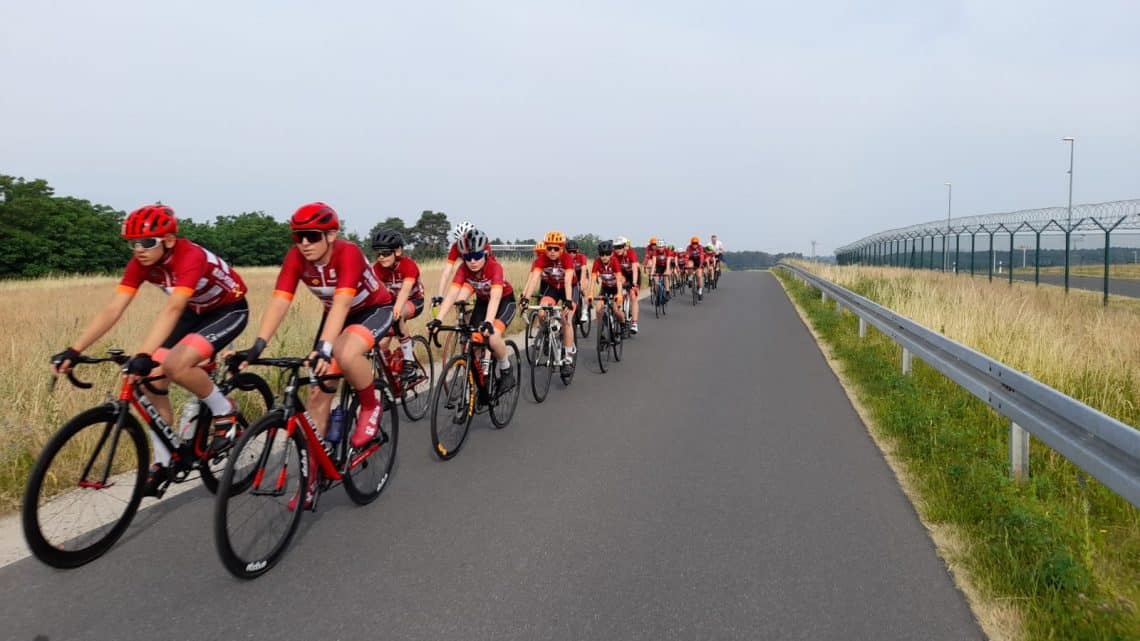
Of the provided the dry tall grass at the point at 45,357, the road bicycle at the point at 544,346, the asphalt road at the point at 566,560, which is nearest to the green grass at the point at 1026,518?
the asphalt road at the point at 566,560

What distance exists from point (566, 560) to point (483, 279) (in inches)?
159

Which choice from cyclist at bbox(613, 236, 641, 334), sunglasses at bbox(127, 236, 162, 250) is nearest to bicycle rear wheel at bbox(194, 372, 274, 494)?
sunglasses at bbox(127, 236, 162, 250)

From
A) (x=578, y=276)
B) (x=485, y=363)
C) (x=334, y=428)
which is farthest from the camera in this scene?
(x=578, y=276)

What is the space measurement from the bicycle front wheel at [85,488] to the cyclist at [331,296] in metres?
0.92

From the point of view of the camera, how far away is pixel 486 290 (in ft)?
26.3

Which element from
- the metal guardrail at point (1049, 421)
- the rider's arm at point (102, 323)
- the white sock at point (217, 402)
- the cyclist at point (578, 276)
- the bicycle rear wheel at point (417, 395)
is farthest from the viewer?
the cyclist at point (578, 276)

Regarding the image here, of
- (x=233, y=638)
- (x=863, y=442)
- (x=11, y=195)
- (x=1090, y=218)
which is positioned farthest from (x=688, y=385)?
(x=11, y=195)

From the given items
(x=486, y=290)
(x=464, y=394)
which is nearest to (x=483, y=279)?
(x=486, y=290)

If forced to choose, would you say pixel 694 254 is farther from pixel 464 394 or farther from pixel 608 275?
pixel 464 394

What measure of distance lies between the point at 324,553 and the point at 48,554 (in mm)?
1354

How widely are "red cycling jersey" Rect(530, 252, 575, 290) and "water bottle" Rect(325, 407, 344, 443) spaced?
4904 mm

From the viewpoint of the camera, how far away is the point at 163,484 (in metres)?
4.70

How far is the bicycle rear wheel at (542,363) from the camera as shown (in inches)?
365

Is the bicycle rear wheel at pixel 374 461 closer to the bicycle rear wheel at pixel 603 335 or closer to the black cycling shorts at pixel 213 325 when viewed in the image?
the black cycling shorts at pixel 213 325
